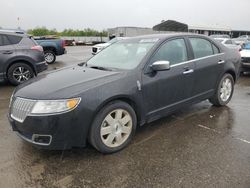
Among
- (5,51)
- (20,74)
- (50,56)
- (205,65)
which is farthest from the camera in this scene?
(50,56)

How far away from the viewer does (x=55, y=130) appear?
3447mm

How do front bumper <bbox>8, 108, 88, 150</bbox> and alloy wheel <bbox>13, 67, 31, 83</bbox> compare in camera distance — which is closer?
front bumper <bbox>8, 108, 88, 150</bbox>

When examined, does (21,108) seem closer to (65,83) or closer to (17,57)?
(65,83)

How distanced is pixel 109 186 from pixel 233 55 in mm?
4283

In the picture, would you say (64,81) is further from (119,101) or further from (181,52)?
(181,52)

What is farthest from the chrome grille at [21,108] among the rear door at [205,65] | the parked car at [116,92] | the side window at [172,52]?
the rear door at [205,65]

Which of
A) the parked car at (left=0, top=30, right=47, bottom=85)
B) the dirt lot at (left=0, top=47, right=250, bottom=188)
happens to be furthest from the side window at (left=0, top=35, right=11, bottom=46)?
the dirt lot at (left=0, top=47, right=250, bottom=188)

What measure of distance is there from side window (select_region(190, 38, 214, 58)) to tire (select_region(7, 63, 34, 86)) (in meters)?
5.37

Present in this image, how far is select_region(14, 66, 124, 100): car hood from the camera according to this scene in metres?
3.59

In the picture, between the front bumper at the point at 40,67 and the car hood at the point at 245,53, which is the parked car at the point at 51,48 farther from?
the car hood at the point at 245,53

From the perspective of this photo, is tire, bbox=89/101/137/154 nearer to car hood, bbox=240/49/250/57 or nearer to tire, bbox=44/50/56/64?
car hood, bbox=240/49/250/57

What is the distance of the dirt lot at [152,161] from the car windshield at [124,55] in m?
1.16

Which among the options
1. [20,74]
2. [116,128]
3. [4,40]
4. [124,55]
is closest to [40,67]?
[20,74]

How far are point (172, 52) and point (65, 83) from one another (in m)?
1.94
